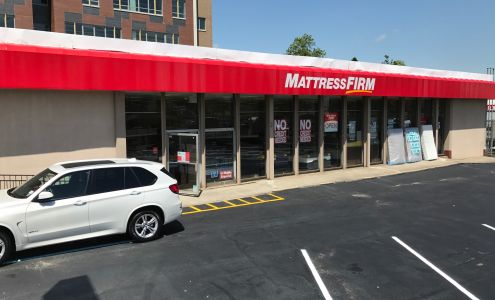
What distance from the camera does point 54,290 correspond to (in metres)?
6.61

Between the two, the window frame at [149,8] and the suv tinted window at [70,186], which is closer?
the suv tinted window at [70,186]

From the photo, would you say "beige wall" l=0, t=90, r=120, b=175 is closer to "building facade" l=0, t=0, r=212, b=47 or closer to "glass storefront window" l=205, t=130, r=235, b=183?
"glass storefront window" l=205, t=130, r=235, b=183

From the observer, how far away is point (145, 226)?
9.01m

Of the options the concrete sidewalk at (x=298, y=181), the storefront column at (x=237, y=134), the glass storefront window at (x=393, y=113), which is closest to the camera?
the concrete sidewalk at (x=298, y=181)

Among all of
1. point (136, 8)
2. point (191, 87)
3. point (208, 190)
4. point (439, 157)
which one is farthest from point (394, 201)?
point (136, 8)

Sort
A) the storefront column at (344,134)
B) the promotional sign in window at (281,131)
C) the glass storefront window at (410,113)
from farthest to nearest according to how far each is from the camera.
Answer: the glass storefront window at (410,113), the storefront column at (344,134), the promotional sign in window at (281,131)

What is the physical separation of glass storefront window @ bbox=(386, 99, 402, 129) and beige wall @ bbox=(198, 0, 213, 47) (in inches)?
1307

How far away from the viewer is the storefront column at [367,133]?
20672 millimetres

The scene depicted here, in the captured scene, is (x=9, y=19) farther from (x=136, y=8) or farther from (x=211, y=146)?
(x=211, y=146)

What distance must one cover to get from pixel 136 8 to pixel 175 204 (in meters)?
40.5

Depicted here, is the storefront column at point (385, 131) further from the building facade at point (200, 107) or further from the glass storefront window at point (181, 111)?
the glass storefront window at point (181, 111)

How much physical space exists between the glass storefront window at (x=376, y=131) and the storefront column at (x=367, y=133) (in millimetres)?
413

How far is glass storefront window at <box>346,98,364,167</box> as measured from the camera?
67.0 feet

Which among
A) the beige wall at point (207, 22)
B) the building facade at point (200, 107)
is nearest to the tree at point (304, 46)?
the beige wall at point (207, 22)
